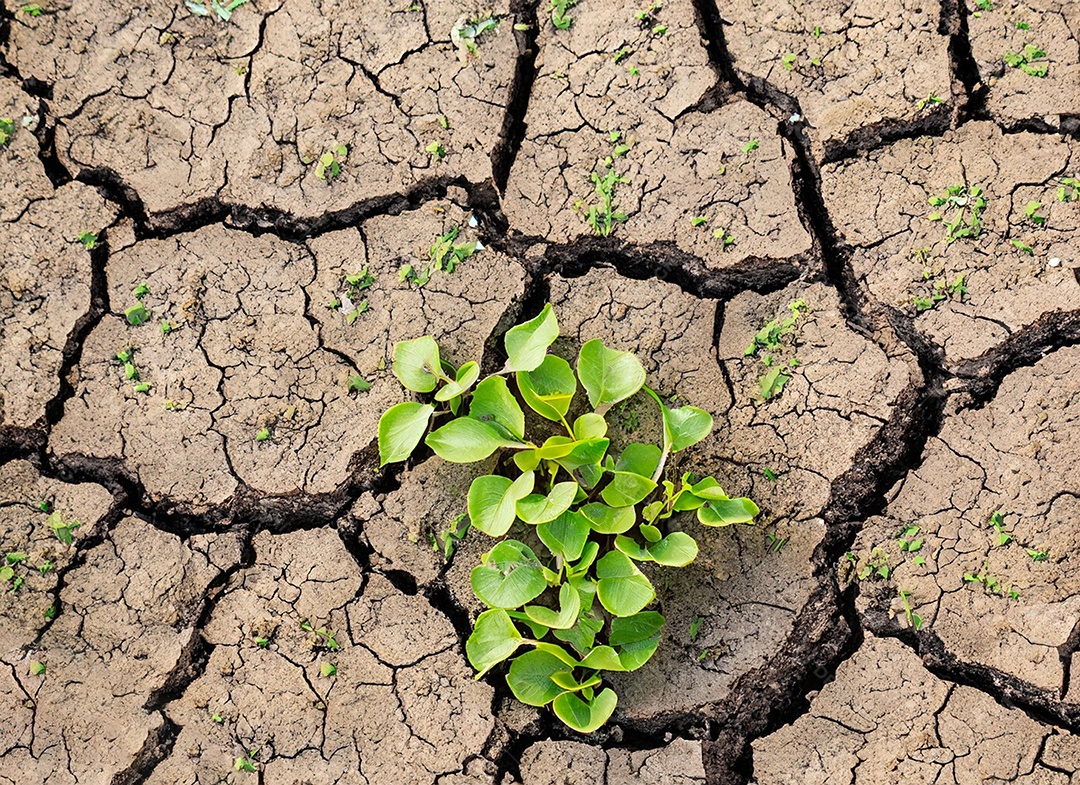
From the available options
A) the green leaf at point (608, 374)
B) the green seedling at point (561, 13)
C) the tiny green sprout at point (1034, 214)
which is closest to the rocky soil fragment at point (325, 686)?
the green leaf at point (608, 374)

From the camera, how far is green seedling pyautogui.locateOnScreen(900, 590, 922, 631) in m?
2.28

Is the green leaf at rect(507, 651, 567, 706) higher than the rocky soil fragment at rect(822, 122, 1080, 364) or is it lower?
lower

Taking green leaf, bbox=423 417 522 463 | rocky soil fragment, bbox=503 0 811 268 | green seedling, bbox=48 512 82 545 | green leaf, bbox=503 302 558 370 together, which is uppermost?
rocky soil fragment, bbox=503 0 811 268

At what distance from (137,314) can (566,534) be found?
127cm

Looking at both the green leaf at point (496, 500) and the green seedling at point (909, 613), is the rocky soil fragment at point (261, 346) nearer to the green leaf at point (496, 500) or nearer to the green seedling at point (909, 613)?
the green leaf at point (496, 500)

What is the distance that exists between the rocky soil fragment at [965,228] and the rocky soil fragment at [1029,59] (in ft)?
0.25

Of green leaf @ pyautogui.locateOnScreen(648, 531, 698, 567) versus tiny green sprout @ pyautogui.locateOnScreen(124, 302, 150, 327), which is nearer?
green leaf @ pyautogui.locateOnScreen(648, 531, 698, 567)

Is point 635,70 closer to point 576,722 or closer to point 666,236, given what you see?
point 666,236

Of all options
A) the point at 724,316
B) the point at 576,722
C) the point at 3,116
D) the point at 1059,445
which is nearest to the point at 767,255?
the point at 724,316

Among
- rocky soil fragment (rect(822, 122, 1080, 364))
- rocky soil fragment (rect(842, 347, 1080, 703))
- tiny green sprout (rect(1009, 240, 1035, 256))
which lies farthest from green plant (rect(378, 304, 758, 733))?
tiny green sprout (rect(1009, 240, 1035, 256))

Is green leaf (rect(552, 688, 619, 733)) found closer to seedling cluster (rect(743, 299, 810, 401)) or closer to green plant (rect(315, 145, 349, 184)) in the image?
seedling cluster (rect(743, 299, 810, 401))

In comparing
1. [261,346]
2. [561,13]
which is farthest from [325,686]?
[561,13]

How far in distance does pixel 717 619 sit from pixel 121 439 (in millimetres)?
1569

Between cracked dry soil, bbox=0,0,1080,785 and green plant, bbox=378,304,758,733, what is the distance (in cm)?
13
